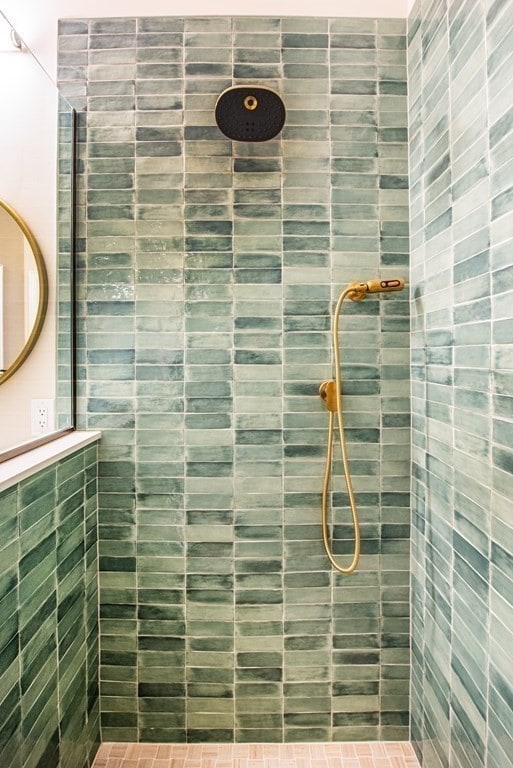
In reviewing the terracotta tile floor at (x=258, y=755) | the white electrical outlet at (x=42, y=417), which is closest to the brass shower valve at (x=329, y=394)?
the white electrical outlet at (x=42, y=417)

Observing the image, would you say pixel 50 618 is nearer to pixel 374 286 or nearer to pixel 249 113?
pixel 374 286

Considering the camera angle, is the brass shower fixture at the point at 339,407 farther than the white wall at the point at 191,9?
No

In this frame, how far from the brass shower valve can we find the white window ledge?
0.81 meters

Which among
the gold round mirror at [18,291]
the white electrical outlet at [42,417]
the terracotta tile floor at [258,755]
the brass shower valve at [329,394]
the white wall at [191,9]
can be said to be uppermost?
the white wall at [191,9]

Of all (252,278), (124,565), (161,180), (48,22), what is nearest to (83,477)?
(124,565)

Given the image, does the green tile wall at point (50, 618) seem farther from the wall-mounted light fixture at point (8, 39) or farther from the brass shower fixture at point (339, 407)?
the wall-mounted light fixture at point (8, 39)

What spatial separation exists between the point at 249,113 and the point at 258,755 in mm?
2175

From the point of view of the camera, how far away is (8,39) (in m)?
1.50

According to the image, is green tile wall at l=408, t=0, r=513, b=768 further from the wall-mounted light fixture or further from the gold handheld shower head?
the wall-mounted light fixture

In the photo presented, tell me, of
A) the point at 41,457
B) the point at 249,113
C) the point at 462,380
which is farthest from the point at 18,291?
the point at 462,380

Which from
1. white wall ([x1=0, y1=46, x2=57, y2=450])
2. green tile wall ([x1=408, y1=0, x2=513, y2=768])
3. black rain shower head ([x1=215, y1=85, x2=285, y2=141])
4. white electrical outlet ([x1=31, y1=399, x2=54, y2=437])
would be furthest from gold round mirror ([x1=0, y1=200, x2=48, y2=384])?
green tile wall ([x1=408, y1=0, x2=513, y2=768])

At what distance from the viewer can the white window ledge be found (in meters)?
1.14

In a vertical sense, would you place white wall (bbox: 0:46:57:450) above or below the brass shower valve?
above

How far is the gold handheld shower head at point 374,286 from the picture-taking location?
1627 millimetres
